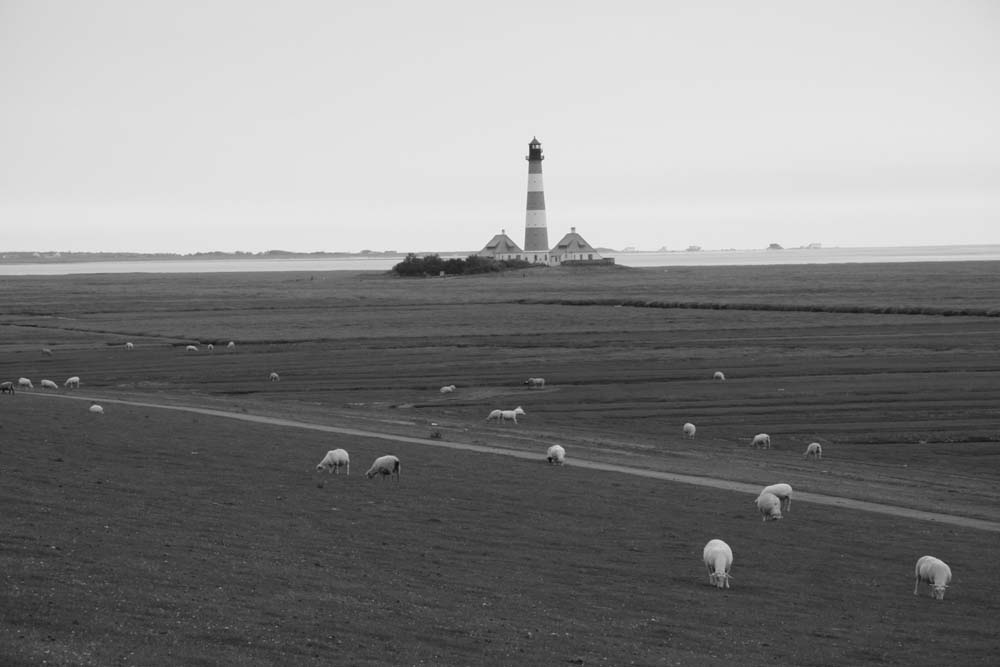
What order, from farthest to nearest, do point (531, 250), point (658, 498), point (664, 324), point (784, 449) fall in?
point (531, 250)
point (664, 324)
point (784, 449)
point (658, 498)

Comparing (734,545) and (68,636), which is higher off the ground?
(68,636)

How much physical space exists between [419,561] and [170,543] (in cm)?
418

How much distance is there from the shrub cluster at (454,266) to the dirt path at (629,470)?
132302 millimetres

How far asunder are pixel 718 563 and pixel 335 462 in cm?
1201

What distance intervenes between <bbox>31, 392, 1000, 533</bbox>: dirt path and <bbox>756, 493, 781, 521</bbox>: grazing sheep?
3088 millimetres

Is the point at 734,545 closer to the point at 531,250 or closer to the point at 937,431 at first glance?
the point at 937,431

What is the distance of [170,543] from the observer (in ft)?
61.0

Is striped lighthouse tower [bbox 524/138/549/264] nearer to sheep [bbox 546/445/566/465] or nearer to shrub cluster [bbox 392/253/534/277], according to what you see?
shrub cluster [bbox 392/253/534/277]

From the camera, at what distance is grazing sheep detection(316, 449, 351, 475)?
28.6 meters

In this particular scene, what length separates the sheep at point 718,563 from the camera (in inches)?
778

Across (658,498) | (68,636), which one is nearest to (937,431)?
(658,498)

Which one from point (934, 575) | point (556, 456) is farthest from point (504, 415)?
point (934, 575)

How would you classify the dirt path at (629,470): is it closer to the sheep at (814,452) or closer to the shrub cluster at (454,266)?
the sheep at (814,452)

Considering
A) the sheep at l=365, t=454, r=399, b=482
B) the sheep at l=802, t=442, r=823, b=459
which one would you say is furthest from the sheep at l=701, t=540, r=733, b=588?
the sheep at l=802, t=442, r=823, b=459
